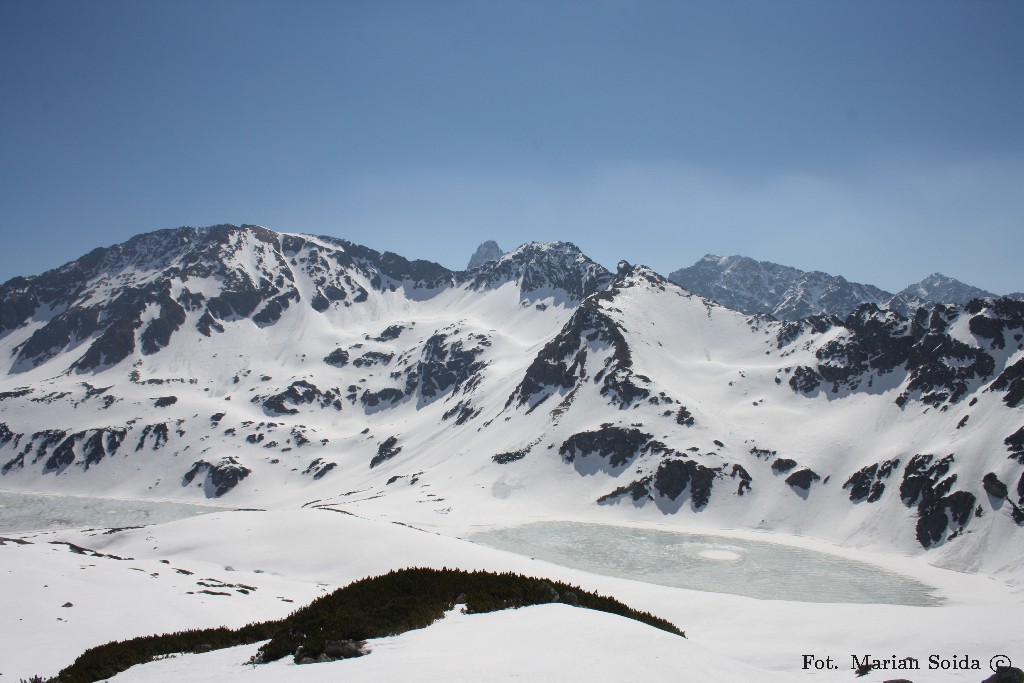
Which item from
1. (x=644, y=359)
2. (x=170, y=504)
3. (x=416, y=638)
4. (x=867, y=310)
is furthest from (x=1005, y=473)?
(x=170, y=504)

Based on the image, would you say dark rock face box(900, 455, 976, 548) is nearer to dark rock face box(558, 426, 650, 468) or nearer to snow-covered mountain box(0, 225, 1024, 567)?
snow-covered mountain box(0, 225, 1024, 567)

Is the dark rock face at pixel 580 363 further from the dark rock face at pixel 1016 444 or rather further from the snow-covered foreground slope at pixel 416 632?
the snow-covered foreground slope at pixel 416 632

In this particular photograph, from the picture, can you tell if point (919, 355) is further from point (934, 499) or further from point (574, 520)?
point (574, 520)

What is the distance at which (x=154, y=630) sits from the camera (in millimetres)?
32156

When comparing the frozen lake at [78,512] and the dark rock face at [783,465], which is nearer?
the dark rock face at [783,465]

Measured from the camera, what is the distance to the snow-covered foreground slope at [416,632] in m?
15.9

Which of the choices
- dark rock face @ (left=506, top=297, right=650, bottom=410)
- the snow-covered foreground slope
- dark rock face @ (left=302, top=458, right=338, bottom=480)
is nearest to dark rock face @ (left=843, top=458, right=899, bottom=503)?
the snow-covered foreground slope

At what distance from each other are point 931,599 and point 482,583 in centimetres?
7179

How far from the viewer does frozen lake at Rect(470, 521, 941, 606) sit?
75250 millimetres

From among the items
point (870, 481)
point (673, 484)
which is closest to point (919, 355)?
point (870, 481)

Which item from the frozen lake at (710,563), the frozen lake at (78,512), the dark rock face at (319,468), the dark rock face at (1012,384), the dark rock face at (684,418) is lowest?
the frozen lake at (78,512)

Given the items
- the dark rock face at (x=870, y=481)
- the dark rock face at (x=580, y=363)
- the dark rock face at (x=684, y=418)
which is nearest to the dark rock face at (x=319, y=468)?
the dark rock face at (x=580, y=363)

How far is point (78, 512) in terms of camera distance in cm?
14988

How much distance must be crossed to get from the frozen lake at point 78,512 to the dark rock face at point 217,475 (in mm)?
15591
